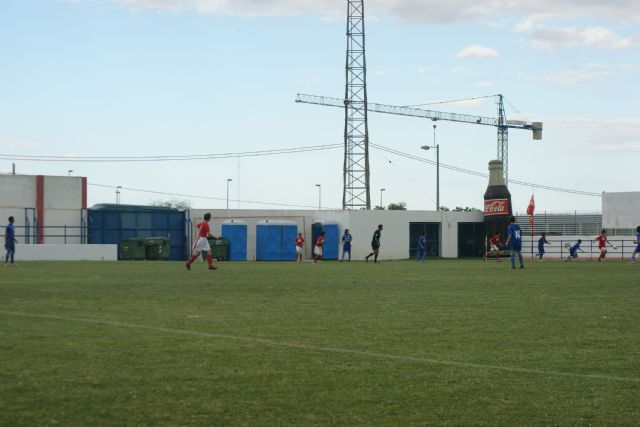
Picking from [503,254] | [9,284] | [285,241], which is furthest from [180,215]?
[9,284]

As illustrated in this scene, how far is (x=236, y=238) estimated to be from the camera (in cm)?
5872

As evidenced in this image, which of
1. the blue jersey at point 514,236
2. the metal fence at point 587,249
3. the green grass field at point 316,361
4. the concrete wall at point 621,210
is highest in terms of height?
the concrete wall at point 621,210

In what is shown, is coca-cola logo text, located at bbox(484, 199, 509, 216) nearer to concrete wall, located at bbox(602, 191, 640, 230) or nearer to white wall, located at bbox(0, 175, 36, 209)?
concrete wall, located at bbox(602, 191, 640, 230)

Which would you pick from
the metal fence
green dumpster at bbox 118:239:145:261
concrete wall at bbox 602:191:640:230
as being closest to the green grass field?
green dumpster at bbox 118:239:145:261

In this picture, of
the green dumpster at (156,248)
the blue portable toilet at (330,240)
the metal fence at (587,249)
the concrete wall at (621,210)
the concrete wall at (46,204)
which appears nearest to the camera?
the green dumpster at (156,248)

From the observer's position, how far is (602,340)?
11.4 m

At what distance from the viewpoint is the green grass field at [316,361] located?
727 centimetres

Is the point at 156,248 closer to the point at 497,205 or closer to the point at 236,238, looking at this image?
the point at 236,238

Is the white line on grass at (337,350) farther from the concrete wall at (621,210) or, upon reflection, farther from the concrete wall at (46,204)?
the concrete wall at (621,210)

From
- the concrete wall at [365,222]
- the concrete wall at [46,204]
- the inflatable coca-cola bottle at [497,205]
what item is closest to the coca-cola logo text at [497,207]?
the inflatable coca-cola bottle at [497,205]

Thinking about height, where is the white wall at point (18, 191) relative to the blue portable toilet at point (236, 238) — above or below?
above

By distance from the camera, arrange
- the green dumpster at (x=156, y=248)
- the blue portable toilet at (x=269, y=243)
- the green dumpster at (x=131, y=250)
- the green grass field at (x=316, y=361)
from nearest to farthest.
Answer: the green grass field at (x=316, y=361) → the green dumpster at (x=131, y=250) → the green dumpster at (x=156, y=248) → the blue portable toilet at (x=269, y=243)

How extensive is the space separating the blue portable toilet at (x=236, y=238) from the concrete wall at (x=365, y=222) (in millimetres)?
1857

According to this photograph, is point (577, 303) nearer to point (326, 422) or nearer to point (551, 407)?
point (551, 407)
